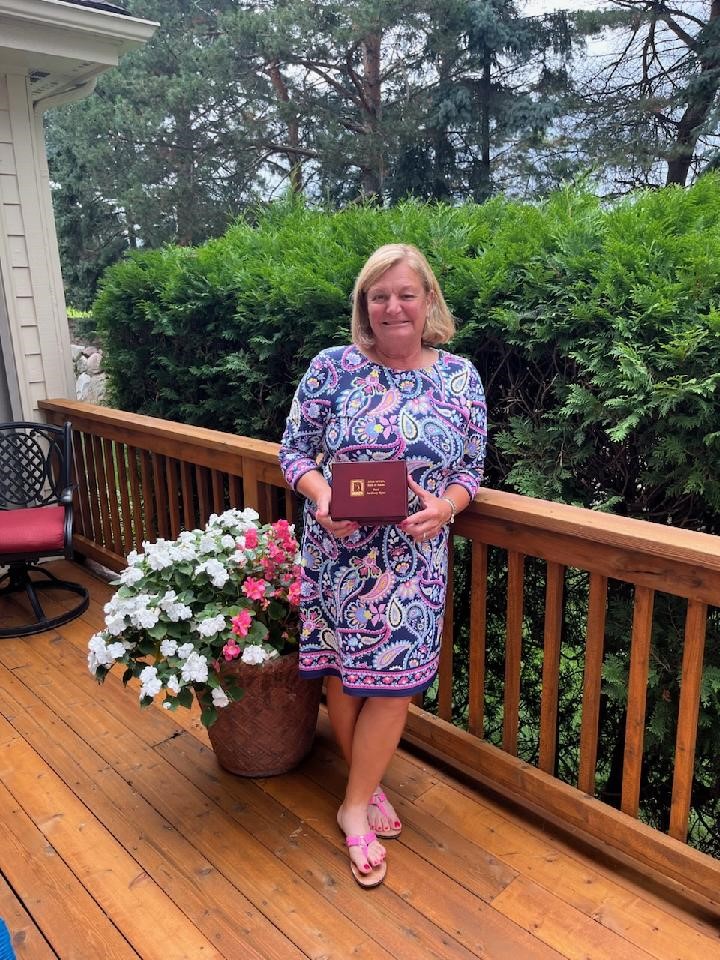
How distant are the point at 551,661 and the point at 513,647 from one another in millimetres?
121

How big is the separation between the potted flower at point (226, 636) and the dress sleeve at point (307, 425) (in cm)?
38

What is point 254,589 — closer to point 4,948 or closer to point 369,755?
point 369,755

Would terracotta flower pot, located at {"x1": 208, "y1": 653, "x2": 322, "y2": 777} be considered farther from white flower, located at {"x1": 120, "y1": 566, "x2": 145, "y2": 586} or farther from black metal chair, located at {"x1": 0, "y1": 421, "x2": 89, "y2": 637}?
black metal chair, located at {"x1": 0, "y1": 421, "x2": 89, "y2": 637}

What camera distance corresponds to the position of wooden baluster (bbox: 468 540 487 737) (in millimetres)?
2100

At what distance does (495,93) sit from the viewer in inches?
473

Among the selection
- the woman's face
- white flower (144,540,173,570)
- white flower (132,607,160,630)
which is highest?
the woman's face

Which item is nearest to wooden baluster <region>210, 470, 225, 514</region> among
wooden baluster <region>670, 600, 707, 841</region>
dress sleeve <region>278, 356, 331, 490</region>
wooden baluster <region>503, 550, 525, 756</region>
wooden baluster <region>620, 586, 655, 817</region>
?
dress sleeve <region>278, 356, 331, 490</region>

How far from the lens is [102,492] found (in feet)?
12.8

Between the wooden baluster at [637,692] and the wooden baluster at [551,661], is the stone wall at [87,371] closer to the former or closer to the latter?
the wooden baluster at [551,661]

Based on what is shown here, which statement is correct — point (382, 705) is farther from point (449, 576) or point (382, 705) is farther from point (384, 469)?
point (384, 469)

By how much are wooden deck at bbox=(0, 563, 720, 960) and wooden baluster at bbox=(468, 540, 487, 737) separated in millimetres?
225

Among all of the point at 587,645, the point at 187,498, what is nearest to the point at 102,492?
the point at 187,498

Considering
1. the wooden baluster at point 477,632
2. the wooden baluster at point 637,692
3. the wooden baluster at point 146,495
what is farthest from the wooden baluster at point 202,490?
the wooden baluster at point 637,692

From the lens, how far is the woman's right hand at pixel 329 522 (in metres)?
1.71
